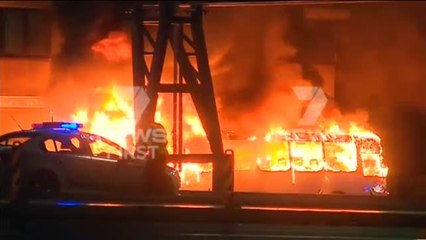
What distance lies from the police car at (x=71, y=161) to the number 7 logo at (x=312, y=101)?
4606mm

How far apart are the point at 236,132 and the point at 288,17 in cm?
252

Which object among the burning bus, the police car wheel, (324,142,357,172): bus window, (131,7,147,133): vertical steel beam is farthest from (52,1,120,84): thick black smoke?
(324,142,357,172): bus window

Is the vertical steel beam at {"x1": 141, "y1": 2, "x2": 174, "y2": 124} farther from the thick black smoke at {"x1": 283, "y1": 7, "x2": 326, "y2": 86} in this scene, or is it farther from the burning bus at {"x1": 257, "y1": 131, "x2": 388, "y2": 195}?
the thick black smoke at {"x1": 283, "y1": 7, "x2": 326, "y2": 86}

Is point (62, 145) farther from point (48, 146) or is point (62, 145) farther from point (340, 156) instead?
point (340, 156)

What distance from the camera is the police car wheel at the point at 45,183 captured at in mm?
12783

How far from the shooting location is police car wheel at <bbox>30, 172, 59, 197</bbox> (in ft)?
41.9

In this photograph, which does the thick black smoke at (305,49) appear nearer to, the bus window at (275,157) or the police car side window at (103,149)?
the bus window at (275,157)

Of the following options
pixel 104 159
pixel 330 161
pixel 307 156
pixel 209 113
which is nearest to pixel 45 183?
pixel 104 159

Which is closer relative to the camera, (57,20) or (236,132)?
(57,20)

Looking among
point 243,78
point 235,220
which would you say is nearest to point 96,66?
point 243,78

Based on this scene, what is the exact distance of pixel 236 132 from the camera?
17609 mm

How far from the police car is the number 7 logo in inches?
181

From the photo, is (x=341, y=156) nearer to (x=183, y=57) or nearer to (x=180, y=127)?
(x=180, y=127)

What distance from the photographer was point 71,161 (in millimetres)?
13922
